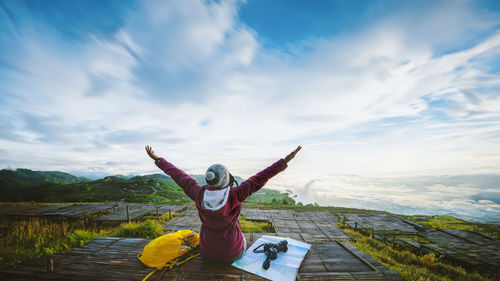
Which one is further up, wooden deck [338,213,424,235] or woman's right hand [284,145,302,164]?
woman's right hand [284,145,302,164]

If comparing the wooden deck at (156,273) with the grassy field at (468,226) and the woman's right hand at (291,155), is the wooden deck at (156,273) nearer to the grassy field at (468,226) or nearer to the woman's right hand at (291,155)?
the woman's right hand at (291,155)

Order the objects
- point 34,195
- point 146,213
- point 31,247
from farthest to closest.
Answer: point 34,195, point 146,213, point 31,247

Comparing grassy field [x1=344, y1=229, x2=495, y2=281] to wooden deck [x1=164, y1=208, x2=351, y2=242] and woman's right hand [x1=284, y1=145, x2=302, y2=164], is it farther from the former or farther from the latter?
woman's right hand [x1=284, y1=145, x2=302, y2=164]

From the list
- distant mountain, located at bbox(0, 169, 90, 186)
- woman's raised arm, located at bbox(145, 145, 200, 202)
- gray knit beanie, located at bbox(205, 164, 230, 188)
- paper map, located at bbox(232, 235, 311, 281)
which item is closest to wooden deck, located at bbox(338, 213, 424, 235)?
paper map, located at bbox(232, 235, 311, 281)

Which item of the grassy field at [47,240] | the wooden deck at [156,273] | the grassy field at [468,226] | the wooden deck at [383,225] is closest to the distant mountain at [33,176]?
the grassy field at [47,240]

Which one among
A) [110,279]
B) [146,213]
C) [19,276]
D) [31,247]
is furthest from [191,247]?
[146,213]

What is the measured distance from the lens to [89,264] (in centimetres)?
328

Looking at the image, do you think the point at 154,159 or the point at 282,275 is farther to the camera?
the point at 154,159

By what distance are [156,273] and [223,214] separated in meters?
1.68

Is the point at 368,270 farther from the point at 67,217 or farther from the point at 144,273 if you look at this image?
the point at 67,217

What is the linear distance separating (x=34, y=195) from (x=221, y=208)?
2490 cm

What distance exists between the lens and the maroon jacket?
276 centimetres

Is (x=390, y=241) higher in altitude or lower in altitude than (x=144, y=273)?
lower

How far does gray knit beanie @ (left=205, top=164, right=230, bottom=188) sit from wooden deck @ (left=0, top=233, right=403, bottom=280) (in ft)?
5.27
